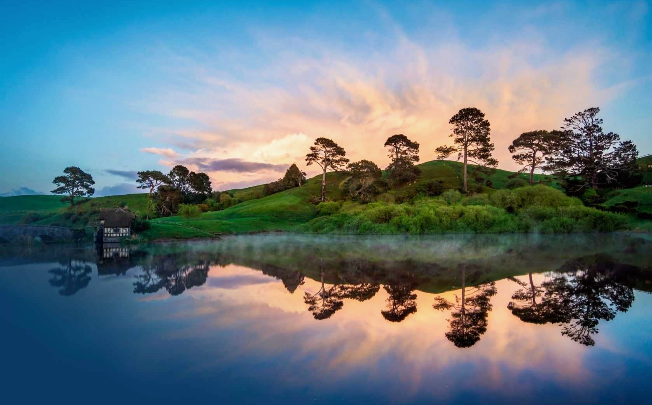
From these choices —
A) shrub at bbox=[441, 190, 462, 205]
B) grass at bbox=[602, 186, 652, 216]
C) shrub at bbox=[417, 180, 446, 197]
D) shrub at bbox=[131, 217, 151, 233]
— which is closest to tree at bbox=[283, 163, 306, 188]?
shrub at bbox=[417, 180, 446, 197]

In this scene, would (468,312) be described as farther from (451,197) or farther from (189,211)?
(189,211)

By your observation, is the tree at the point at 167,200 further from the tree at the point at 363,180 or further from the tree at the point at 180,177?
the tree at the point at 363,180

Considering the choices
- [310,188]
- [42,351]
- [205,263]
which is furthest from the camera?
[310,188]

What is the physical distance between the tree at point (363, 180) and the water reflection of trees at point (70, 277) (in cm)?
5026

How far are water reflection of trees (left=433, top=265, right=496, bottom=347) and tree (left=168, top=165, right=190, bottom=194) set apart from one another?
284 feet

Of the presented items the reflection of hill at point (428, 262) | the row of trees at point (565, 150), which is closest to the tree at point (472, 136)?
the row of trees at point (565, 150)

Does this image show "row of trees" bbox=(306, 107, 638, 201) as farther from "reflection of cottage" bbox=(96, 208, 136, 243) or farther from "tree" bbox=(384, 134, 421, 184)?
"reflection of cottage" bbox=(96, 208, 136, 243)

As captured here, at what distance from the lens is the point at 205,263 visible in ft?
81.3

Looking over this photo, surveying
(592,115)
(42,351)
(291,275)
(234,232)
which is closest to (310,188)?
(234,232)

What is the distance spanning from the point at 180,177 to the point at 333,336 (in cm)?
9047

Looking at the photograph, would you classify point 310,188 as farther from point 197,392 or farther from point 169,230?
point 197,392

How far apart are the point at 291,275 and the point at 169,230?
31.1 m

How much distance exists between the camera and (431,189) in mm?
64875

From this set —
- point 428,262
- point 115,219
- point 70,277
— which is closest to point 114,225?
point 115,219
